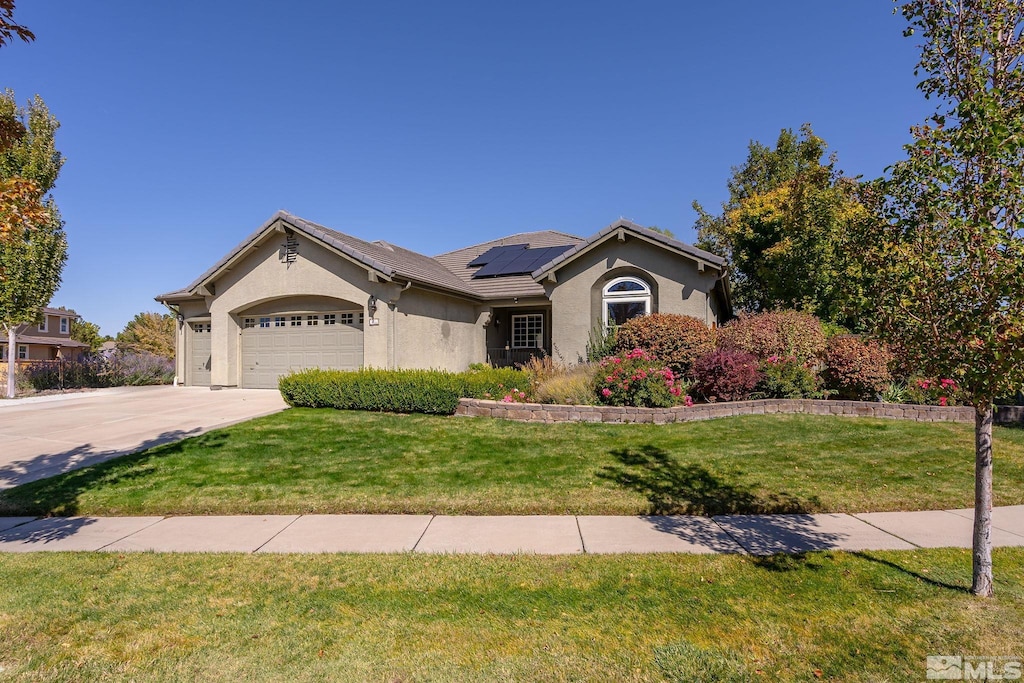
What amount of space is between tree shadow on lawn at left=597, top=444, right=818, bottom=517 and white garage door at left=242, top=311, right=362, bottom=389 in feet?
35.1

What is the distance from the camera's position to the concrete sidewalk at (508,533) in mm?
4750

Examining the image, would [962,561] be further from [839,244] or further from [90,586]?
[90,586]

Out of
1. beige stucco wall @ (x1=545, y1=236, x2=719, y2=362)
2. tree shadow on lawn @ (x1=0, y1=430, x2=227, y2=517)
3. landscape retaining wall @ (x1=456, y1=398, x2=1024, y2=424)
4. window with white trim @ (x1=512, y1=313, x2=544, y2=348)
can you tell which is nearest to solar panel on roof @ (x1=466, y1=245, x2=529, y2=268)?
window with white trim @ (x1=512, y1=313, x2=544, y2=348)

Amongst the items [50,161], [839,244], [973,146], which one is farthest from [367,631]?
[50,161]

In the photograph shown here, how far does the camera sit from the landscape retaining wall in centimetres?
1008

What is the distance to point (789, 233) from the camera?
778 inches

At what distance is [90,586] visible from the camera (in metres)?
4.02

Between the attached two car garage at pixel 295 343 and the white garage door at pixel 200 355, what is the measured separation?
2.37 m

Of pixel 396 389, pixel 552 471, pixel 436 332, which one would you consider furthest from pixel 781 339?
pixel 436 332

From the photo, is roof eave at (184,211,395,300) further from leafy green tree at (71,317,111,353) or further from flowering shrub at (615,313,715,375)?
leafy green tree at (71,317,111,353)

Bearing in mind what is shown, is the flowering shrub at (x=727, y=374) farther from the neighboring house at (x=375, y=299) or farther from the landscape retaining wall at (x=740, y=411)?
the neighboring house at (x=375, y=299)

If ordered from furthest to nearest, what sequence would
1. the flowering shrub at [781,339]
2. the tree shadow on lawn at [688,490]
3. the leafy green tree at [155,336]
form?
the leafy green tree at [155,336], the flowering shrub at [781,339], the tree shadow on lawn at [688,490]

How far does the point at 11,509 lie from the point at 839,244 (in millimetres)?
9402

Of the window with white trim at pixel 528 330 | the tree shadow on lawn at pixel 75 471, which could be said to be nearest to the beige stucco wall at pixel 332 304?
the window with white trim at pixel 528 330
